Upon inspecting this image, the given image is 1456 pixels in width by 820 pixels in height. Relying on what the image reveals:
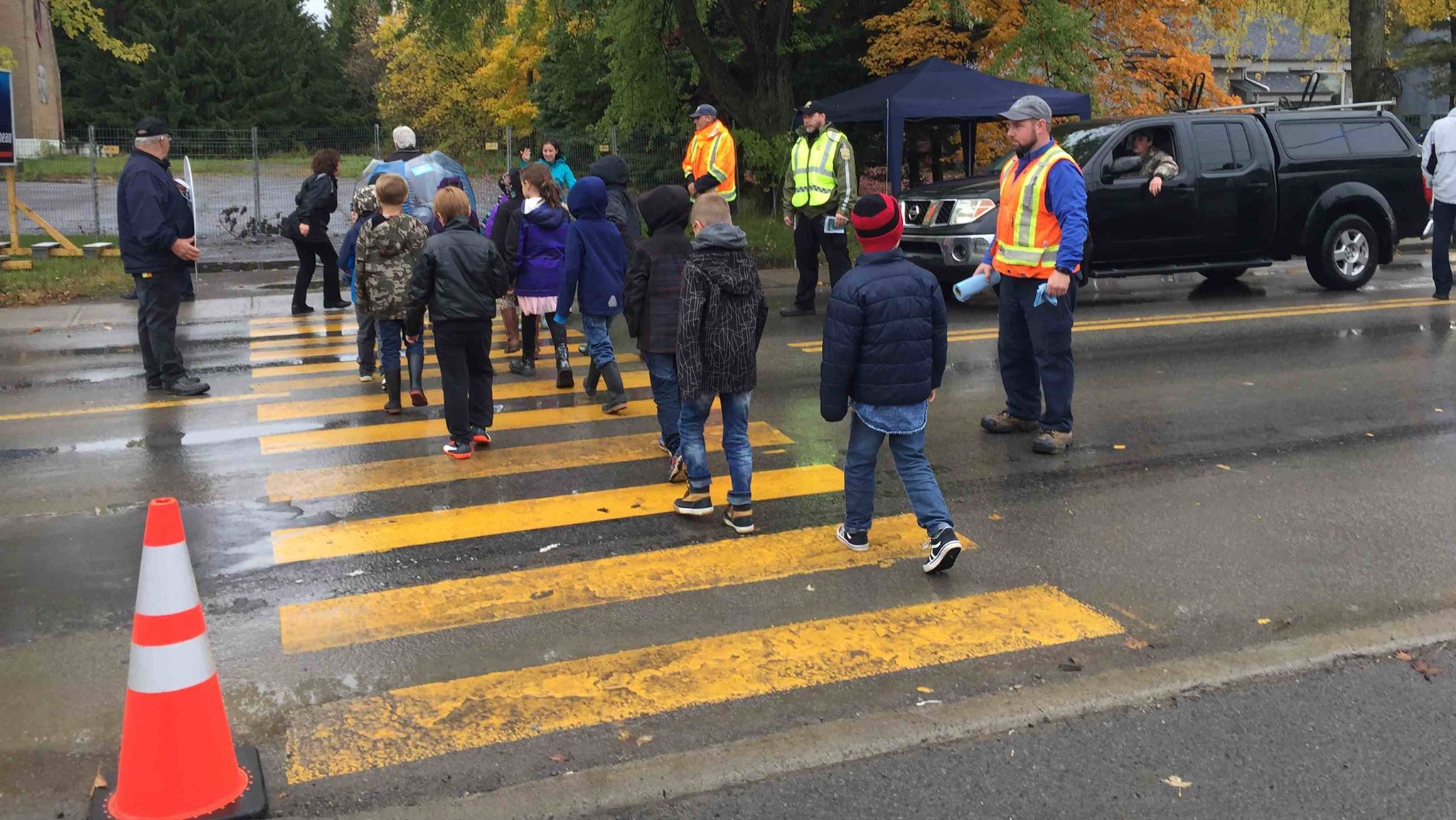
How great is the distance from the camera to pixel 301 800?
374 centimetres

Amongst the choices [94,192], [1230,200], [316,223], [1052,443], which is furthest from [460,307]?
[94,192]

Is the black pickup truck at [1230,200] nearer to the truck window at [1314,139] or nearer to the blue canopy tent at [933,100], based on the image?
the truck window at [1314,139]

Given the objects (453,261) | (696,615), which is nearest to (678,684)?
(696,615)

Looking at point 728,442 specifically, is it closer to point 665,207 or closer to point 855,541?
point 855,541

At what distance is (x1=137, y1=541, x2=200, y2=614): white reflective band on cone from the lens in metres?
3.58

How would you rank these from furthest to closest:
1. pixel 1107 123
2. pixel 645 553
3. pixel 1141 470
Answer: pixel 1107 123
pixel 1141 470
pixel 645 553

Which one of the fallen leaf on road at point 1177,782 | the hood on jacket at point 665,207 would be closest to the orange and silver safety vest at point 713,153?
the hood on jacket at point 665,207

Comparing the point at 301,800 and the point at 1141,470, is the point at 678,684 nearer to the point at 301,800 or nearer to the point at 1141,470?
the point at 301,800

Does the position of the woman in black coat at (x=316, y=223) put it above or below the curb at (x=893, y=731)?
above

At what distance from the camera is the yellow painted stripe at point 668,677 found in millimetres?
4113

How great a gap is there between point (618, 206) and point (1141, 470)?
4229mm

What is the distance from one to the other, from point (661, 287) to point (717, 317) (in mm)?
957

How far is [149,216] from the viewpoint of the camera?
8.95 m

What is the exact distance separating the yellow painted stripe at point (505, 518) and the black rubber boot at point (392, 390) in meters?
2.35
